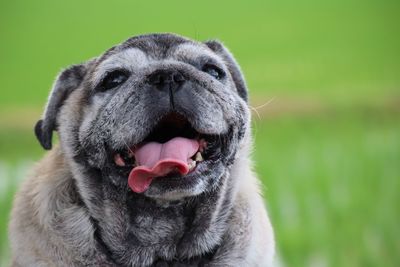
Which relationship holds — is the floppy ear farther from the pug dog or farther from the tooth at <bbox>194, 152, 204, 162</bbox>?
the tooth at <bbox>194, 152, 204, 162</bbox>

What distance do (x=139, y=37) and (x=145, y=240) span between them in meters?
1.20

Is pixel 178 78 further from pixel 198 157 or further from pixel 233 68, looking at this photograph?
pixel 233 68

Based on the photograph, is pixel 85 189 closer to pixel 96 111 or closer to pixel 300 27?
pixel 96 111

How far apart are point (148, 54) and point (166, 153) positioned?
0.75 meters

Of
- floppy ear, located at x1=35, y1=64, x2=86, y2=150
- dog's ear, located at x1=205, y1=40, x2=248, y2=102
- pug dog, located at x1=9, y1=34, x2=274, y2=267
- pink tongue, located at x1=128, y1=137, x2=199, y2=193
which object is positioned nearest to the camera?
pink tongue, located at x1=128, y1=137, x2=199, y2=193

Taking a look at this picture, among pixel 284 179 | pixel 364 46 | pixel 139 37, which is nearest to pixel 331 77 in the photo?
pixel 364 46

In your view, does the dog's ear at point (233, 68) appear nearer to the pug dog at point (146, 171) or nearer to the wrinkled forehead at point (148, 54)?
the pug dog at point (146, 171)

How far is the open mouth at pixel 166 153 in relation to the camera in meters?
4.02

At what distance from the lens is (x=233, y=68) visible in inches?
199

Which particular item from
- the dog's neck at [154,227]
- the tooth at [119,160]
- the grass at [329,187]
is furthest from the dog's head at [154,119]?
the grass at [329,187]

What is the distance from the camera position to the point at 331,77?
12.8 meters

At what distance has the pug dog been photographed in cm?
412

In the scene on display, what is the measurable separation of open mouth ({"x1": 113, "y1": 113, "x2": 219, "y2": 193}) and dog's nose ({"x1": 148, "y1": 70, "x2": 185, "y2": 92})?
149 mm

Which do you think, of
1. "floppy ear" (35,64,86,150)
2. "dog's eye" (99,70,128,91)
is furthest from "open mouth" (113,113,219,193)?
"floppy ear" (35,64,86,150)
